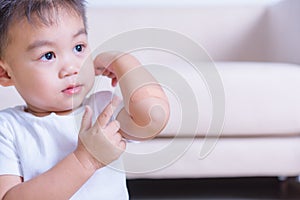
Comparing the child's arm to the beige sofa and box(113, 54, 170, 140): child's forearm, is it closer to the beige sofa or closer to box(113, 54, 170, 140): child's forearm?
box(113, 54, 170, 140): child's forearm

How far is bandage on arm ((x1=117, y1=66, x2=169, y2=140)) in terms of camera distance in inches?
25.6

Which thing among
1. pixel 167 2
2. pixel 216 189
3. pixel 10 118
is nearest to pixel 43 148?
pixel 10 118

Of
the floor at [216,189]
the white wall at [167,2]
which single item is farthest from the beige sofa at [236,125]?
the white wall at [167,2]

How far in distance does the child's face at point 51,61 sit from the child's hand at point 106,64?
3 centimetres

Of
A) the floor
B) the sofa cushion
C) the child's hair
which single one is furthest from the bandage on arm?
the floor

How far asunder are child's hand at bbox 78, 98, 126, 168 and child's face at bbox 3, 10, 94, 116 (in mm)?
55

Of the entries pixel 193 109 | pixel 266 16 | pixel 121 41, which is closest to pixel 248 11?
pixel 266 16

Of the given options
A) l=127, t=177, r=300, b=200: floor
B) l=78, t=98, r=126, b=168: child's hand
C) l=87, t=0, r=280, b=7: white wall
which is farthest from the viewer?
l=87, t=0, r=280, b=7: white wall

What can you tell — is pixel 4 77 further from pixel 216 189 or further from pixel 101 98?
pixel 216 189

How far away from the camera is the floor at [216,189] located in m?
1.43

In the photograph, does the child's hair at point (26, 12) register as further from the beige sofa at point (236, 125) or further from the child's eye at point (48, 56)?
the beige sofa at point (236, 125)

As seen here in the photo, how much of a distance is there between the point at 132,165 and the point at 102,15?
118 centimetres

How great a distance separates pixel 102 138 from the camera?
0.61m

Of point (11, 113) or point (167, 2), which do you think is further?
point (167, 2)
